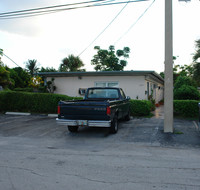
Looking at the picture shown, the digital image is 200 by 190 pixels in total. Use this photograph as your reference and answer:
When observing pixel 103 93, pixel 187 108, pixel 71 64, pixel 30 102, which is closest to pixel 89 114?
pixel 103 93

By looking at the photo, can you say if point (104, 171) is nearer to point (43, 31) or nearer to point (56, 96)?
point (56, 96)

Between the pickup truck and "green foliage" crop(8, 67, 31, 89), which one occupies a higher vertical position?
"green foliage" crop(8, 67, 31, 89)

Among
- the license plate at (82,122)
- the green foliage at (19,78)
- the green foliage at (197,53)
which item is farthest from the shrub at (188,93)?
the green foliage at (19,78)

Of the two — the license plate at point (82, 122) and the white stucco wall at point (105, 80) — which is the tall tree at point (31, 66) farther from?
the license plate at point (82, 122)

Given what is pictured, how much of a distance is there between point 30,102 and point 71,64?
70.9 feet

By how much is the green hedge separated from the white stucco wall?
3034 mm

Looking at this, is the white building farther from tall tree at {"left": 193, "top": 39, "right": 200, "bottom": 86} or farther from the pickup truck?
the pickup truck

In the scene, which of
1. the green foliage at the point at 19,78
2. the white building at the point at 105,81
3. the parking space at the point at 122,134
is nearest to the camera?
the parking space at the point at 122,134

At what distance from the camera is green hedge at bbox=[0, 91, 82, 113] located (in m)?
13.8

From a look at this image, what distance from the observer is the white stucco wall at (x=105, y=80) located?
15.3 metres

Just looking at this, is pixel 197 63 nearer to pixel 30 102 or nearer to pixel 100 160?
pixel 100 160

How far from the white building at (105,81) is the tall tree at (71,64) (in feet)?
58.1

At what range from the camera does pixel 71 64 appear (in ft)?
115

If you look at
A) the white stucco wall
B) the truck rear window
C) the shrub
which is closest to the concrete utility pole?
the truck rear window
